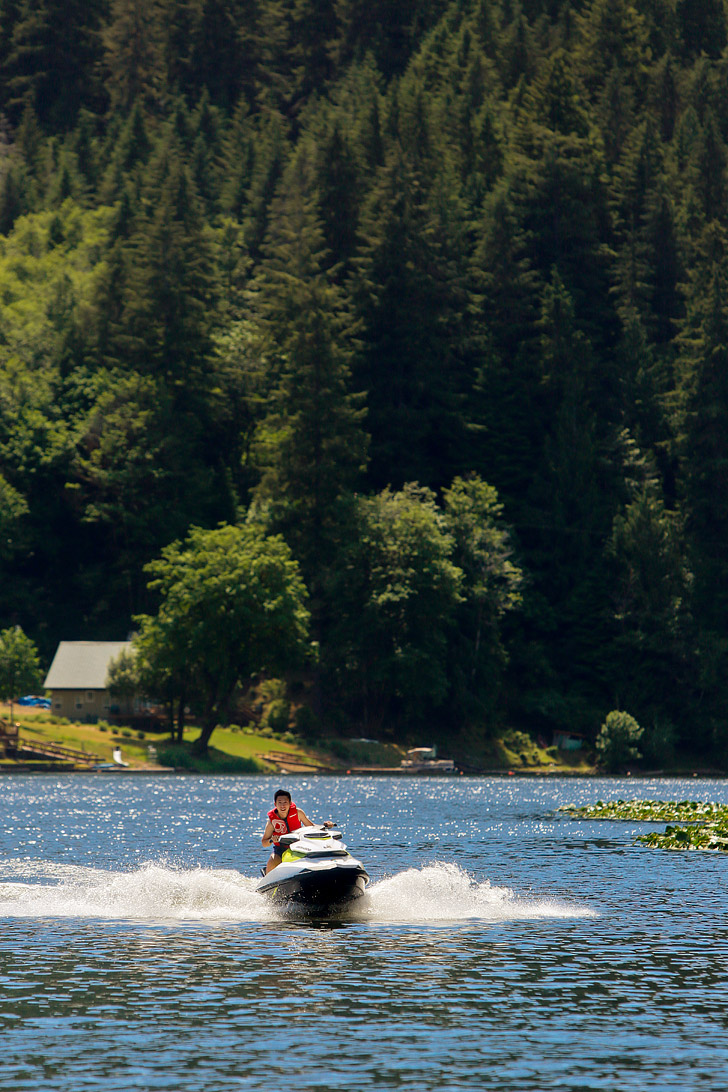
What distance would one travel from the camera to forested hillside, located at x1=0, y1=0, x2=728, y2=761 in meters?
131

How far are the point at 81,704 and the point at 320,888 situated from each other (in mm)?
89694

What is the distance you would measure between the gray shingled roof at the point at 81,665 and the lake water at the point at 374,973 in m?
66.9

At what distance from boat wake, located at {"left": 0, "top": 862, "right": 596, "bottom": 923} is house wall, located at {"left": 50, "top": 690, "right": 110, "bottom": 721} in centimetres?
8226

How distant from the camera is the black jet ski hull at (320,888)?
33.4m

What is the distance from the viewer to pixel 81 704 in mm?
120688

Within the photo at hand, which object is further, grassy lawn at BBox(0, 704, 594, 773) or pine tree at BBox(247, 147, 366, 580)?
pine tree at BBox(247, 147, 366, 580)

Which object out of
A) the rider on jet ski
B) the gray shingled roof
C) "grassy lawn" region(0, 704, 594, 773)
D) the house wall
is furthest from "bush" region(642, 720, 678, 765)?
the rider on jet ski

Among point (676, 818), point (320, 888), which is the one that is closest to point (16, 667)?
point (676, 818)

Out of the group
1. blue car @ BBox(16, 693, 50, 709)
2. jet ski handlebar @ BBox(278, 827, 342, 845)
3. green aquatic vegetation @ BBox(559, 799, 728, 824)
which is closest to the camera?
jet ski handlebar @ BBox(278, 827, 342, 845)

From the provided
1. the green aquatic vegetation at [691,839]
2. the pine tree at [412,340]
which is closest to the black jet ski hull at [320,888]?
the green aquatic vegetation at [691,839]

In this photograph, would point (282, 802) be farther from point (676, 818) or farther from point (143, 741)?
point (143, 741)

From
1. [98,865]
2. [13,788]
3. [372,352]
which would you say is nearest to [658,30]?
[372,352]

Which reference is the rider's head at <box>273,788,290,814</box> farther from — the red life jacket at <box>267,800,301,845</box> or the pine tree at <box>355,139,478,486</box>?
Answer: the pine tree at <box>355,139,478,486</box>

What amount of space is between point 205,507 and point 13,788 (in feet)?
188
